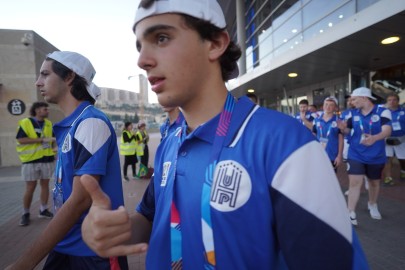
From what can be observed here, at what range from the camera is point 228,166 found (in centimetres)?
97

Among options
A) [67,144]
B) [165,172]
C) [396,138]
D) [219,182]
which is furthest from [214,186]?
[396,138]

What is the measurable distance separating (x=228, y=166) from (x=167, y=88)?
16.4 inches

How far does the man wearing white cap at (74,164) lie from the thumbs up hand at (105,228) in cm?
65

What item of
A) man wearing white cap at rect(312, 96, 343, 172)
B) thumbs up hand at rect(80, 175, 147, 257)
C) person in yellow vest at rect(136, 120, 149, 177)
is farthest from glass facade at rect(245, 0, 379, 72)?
thumbs up hand at rect(80, 175, 147, 257)

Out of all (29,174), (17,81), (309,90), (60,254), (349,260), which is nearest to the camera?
(349,260)

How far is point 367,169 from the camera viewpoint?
442cm

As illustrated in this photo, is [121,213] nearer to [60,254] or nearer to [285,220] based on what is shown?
[285,220]

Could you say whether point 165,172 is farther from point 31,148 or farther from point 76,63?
point 31,148

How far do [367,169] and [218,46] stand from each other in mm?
4304

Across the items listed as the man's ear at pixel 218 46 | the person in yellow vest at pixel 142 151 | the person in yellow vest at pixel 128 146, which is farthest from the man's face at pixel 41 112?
the man's ear at pixel 218 46

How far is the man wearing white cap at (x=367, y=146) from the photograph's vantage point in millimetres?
4332

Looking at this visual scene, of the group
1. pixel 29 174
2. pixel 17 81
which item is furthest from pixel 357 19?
pixel 17 81

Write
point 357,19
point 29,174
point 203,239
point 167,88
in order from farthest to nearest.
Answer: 1. point 357,19
2. point 29,174
3. point 167,88
4. point 203,239

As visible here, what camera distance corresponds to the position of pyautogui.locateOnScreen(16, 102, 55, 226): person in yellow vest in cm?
517
